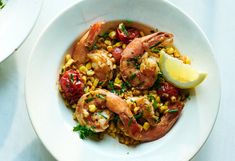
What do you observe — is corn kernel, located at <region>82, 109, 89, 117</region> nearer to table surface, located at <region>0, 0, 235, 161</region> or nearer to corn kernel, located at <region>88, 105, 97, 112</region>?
corn kernel, located at <region>88, 105, 97, 112</region>

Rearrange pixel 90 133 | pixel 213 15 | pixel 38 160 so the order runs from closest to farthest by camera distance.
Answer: pixel 90 133 → pixel 38 160 → pixel 213 15

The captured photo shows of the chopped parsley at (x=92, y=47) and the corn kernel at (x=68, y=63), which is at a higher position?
the chopped parsley at (x=92, y=47)

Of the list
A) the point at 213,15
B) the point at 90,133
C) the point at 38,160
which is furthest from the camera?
the point at 213,15

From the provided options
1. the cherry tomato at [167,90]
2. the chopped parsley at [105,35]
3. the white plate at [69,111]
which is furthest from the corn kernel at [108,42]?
the cherry tomato at [167,90]

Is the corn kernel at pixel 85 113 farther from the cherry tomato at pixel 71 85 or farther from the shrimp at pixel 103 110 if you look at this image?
the cherry tomato at pixel 71 85

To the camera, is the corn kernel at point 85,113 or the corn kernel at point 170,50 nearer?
the corn kernel at point 85,113

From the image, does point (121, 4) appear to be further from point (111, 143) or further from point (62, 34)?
point (111, 143)

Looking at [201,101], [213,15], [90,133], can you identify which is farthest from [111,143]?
[213,15]
